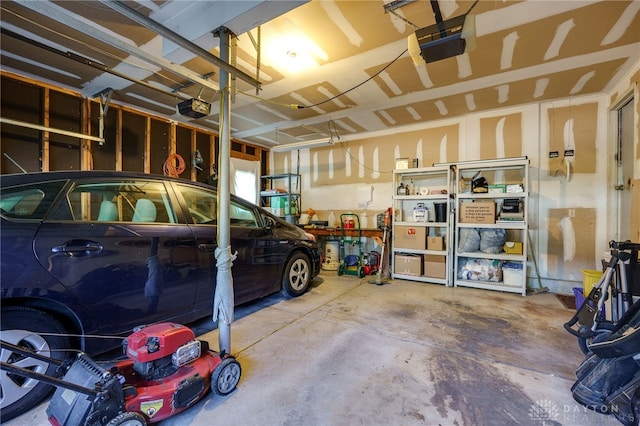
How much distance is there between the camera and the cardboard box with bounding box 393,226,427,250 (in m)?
4.35

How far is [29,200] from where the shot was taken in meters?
1.58

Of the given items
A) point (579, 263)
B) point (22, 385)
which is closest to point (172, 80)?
point (22, 385)

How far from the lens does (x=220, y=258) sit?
1.83m

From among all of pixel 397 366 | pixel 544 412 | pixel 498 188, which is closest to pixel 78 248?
pixel 397 366

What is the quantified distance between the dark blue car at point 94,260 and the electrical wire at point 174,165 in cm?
231

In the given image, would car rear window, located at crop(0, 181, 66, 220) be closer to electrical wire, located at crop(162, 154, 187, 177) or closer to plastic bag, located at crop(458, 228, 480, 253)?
electrical wire, located at crop(162, 154, 187, 177)

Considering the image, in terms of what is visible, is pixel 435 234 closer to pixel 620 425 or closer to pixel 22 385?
pixel 620 425

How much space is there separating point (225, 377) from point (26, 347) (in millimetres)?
1115

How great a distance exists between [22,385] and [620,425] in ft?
10.8

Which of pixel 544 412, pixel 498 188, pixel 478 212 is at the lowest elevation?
pixel 544 412

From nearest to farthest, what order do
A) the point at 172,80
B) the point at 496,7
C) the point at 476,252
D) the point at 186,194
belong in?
the point at 496,7, the point at 186,194, the point at 172,80, the point at 476,252

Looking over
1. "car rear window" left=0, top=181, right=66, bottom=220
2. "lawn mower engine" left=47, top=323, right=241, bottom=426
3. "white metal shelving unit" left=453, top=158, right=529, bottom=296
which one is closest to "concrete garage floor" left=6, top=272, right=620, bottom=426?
"lawn mower engine" left=47, top=323, right=241, bottom=426

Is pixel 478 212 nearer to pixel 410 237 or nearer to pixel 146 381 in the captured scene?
pixel 410 237

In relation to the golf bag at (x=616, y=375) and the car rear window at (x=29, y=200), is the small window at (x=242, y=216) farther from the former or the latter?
the golf bag at (x=616, y=375)
